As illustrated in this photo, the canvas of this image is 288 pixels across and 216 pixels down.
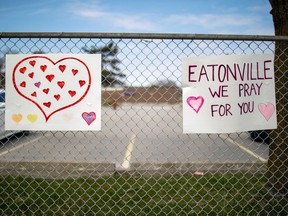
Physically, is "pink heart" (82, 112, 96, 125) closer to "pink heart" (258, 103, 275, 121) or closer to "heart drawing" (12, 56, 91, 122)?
"heart drawing" (12, 56, 91, 122)

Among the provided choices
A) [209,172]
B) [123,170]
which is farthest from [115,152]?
[209,172]

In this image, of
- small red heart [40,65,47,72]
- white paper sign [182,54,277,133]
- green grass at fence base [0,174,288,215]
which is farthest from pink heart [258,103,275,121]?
small red heart [40,65,47,72]

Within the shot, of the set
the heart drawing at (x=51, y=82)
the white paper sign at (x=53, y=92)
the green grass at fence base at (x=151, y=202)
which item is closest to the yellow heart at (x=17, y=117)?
the white paper sign at (x=53, y=92)

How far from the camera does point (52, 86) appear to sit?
2250 millimetres

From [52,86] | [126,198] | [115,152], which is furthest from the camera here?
[115,152]

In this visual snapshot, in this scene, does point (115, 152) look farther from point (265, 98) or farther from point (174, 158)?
point (265, 98)

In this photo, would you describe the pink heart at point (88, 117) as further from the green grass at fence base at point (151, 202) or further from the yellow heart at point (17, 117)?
the green grass at fence base at point (151, 202)

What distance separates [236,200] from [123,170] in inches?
68.8

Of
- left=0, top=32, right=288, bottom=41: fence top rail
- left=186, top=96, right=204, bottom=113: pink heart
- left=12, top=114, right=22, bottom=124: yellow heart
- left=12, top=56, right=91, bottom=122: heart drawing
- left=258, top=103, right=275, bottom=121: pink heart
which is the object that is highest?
left=0, top=32, right=288, bottom=41: fence top rail

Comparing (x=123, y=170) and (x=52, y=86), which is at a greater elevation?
(x=52, y=86)

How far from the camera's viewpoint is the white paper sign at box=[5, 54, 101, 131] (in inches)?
88.1

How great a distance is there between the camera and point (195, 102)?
7.50ft

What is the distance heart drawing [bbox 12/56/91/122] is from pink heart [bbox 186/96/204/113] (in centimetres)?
86

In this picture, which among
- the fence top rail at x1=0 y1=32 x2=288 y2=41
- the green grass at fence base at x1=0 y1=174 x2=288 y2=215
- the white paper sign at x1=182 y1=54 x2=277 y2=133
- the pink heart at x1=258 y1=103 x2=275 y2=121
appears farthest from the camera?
the green grass at fence base at x1=0 y1=174 x2=288 y2=215
